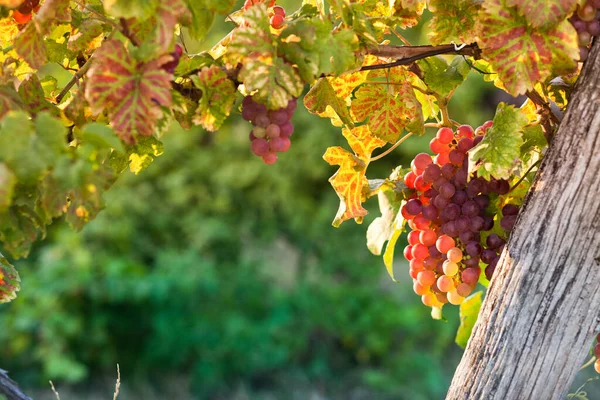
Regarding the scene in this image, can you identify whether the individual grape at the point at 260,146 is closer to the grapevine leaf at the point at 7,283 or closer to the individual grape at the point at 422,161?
the individual grape at the point at 422,161

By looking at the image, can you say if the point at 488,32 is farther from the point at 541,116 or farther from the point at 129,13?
the point at 129,13

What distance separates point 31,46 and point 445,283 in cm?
59

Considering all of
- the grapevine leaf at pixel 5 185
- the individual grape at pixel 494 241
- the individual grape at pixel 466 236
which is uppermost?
the grapevine leaf at pixel 5 185

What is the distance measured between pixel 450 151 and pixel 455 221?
10cm

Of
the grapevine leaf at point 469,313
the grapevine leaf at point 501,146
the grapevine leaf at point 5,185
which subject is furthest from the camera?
the grapevine leaf at point 469,313

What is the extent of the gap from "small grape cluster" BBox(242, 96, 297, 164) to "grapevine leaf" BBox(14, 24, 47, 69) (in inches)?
9.0

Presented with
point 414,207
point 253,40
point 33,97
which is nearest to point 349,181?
point 414,207

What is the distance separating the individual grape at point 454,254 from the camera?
0.90 meters

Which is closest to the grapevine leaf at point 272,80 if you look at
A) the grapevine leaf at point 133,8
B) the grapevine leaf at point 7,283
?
the grapevine leaf at point 133,8

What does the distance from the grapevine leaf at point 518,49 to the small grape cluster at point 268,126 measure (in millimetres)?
225

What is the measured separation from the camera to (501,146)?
809mm

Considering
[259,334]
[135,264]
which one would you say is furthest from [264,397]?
[135,264]

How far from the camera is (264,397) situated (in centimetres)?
329

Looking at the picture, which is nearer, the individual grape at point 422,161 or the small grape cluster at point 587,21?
the small grape cluster at point 587,21
